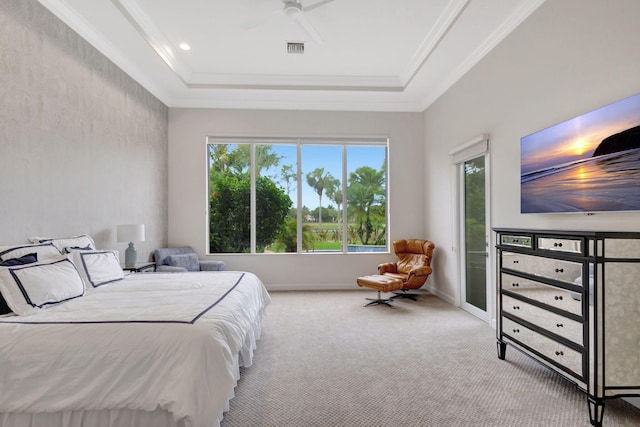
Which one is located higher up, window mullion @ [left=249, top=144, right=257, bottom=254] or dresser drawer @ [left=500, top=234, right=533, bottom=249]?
window mullion @ [left=249, top=144, right=257, bottom=254]

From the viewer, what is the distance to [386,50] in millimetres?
4492

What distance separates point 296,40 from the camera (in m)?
4.23

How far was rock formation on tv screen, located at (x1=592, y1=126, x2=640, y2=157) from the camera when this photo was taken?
7.06 feet

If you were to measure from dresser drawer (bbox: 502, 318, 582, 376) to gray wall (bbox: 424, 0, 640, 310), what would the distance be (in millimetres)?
887

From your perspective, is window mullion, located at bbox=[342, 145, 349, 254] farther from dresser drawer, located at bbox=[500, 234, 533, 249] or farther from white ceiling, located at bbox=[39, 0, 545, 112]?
dresser drawer, located at bbox=[500, 234, 533, 249]

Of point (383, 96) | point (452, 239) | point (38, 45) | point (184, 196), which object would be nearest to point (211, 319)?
point (38, 45)

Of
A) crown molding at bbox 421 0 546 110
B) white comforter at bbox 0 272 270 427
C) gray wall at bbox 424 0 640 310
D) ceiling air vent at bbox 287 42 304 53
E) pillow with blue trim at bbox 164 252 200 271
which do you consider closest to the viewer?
white comforter at bbox 0 272 270 427

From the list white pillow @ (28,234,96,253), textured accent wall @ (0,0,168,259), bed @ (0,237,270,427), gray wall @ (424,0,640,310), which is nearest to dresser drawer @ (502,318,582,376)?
gray wall @ (424,0,640,310)

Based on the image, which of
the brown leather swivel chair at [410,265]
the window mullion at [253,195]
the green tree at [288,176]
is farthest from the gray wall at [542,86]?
the window mullion at [253,195]

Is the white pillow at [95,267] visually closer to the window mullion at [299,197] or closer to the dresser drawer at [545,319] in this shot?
the window mullion at [299,197]

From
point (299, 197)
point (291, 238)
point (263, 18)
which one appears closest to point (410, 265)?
point (291, 238)

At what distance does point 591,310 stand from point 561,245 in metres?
0.45

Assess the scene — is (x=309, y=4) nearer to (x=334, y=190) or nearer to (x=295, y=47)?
(x=295, y=47)

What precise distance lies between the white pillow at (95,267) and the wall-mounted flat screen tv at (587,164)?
12.8 ft
